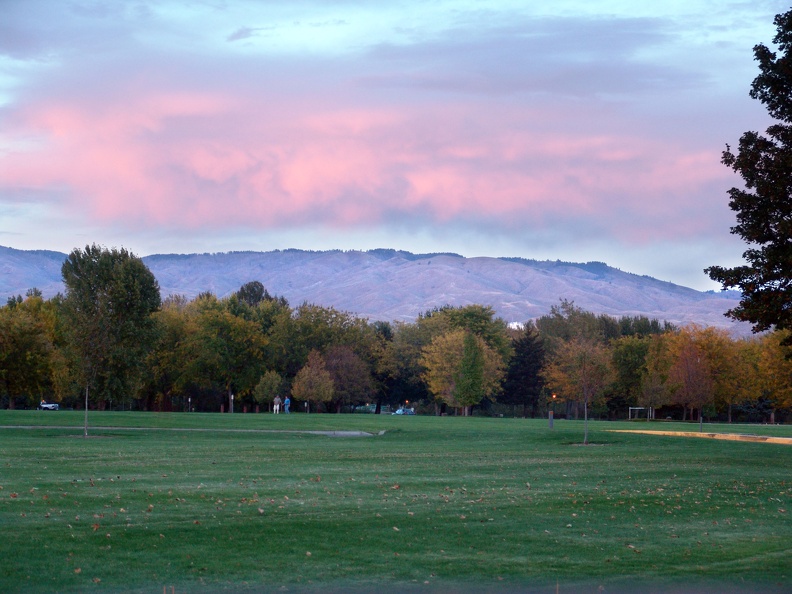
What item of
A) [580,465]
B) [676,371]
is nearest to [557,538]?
[580,465]

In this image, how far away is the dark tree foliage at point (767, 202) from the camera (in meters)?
24.9

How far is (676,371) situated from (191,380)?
5271 centimetres

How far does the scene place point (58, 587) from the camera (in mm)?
10031

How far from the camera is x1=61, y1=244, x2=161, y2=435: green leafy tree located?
72.6 metres

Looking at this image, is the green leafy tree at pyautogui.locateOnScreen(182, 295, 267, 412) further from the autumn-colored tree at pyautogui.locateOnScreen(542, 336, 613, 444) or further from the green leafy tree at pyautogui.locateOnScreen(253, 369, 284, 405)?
the autumn-colored tree at pyautogui.locateOnScreen(542, 336, 613, 444)

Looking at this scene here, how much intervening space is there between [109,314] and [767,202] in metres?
58.3

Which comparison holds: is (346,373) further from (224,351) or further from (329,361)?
(224,351)

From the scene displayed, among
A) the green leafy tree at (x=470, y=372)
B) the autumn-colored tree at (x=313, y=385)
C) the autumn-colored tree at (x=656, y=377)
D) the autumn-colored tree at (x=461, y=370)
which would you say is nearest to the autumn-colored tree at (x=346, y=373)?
the autumn-colored tree at (x=313, y=385)

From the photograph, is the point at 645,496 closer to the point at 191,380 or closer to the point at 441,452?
the point at 441,452

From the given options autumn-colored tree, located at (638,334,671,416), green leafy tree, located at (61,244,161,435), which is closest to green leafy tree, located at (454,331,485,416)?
autumn-colored tree, located at (638,334,671,416)

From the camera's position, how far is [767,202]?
25.7 m

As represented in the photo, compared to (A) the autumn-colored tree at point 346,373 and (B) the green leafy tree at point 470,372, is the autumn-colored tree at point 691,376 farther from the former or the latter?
(A) the autumn-colored tree at point 346,373

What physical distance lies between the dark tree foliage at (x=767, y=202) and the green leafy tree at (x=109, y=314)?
54943 mm

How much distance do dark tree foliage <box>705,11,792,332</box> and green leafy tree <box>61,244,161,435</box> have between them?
5494 cm
